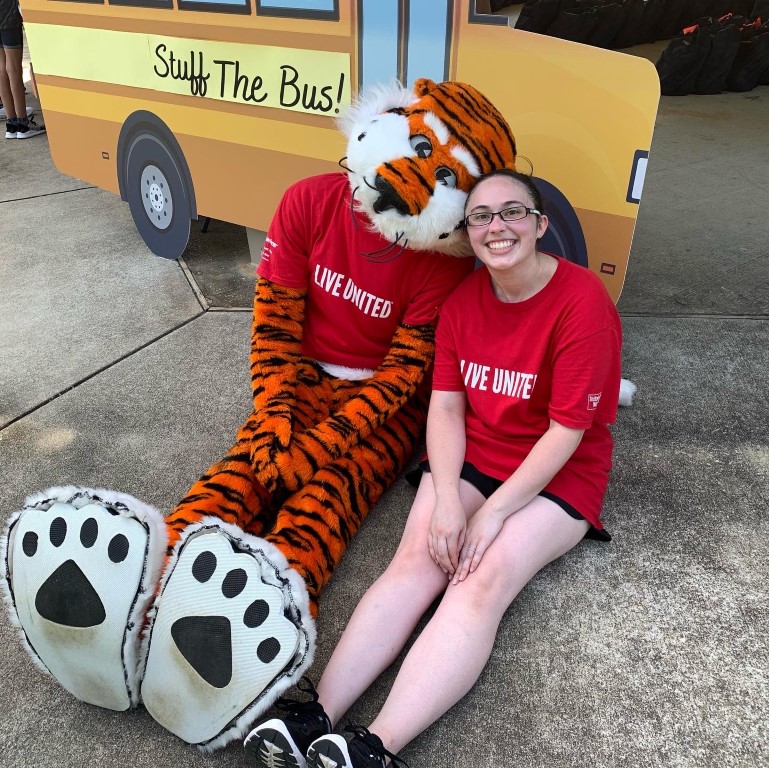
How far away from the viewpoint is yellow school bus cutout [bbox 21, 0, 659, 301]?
2.30 m

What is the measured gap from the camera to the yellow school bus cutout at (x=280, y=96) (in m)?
2.30

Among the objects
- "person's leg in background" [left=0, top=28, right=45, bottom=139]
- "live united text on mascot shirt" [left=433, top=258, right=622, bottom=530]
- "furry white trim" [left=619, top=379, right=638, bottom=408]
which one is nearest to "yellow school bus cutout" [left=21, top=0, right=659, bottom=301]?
"furry white trim" [left=619, top=379, right=638, bottom=408]

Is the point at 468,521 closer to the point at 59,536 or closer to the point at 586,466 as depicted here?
the point at 586,466

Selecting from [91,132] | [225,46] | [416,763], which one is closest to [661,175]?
[225,46]

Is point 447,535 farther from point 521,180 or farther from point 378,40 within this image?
point 378,40

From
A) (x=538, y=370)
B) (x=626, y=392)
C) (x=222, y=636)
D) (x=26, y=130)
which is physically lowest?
(x=26, y=130)

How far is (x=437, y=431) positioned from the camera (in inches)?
74.6

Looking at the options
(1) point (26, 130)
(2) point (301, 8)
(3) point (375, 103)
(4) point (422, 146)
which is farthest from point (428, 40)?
(1) point (26, 130)

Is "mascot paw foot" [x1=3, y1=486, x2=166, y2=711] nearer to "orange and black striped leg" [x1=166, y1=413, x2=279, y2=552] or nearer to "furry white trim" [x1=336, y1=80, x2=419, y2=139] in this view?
"orange and black striped leg" [x1=166, y1=413, x2=279, y2=552]

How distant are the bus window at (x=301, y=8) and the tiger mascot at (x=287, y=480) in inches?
37.0

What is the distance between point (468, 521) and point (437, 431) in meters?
0.25

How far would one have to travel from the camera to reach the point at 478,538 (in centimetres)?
170

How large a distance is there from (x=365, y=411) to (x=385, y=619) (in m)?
0.61

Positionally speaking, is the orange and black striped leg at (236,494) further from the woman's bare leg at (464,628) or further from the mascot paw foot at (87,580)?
the woman's bare leg at (464,628)
